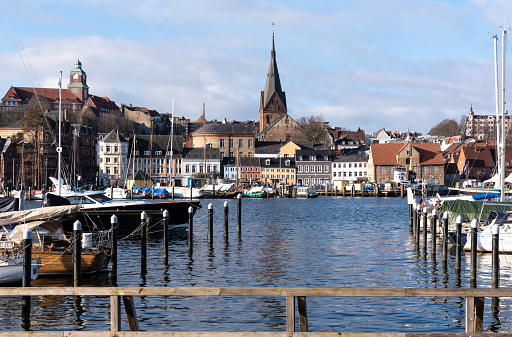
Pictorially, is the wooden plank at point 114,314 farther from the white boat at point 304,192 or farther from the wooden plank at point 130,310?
the white boat at point 304,192

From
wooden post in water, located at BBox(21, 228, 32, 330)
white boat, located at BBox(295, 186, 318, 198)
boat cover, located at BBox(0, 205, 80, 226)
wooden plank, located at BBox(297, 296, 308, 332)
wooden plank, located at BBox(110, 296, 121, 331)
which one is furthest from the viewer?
white boat, located at BBox(295, 186, 318, 198)

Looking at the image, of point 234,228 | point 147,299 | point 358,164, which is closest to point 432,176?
point 358,164

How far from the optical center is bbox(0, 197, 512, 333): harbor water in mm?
20016

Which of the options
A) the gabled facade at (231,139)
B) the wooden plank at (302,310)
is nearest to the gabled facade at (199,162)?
the gabled facade at (231,139)

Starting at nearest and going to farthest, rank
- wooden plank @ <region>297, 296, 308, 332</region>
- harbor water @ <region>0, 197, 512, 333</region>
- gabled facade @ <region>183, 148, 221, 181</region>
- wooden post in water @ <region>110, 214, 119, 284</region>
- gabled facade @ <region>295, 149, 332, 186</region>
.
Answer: wooden plank @ <region>297, 296, 308, 332</region> → harbor water @ <region>0, 197, 512, 333</region> → wooden post in water @ <region>110, 214, 119, 284</region> → gabled facade @ <region>183, 148, 221, 181</region> → gabled facade @ <region>295, 149, 332, 186</region>

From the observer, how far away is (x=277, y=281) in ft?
90.8

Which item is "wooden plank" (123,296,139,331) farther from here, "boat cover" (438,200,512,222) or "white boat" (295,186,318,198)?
"white boat" (295,186,318,198)

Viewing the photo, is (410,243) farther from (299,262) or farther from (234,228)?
(234,228)

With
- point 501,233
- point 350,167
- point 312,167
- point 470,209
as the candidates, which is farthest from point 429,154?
point 501,233

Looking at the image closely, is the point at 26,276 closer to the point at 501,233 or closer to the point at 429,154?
the point at 501,233

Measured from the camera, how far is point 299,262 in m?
33.6

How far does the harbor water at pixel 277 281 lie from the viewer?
2002 cm

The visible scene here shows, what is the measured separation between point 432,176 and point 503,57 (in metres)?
100.0

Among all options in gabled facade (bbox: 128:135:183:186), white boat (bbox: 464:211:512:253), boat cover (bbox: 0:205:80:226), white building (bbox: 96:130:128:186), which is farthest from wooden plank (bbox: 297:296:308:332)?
gabled facade (bbox: 128:135:183:186)
